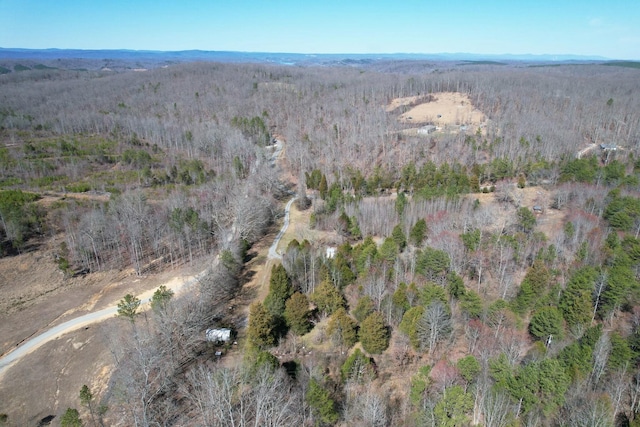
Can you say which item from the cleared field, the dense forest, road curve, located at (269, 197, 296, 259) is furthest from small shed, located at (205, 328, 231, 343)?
the cleared field

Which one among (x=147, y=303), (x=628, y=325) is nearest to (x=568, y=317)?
(x=628, y=325)

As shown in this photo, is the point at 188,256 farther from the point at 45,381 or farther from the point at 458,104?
the point at 458,104

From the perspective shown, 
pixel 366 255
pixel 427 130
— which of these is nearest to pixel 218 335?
pixel 366 255

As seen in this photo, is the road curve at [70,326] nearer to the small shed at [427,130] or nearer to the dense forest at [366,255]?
the dense forest at [366,255]

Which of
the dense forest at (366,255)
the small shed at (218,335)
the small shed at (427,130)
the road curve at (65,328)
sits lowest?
the road curve at (65,328)

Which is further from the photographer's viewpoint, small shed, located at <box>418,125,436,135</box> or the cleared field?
the cleared field

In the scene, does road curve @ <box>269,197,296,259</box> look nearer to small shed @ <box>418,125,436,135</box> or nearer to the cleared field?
small shed @ <box>418,125,436,135</box>

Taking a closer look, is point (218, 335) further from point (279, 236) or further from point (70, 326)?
point (279, 236)

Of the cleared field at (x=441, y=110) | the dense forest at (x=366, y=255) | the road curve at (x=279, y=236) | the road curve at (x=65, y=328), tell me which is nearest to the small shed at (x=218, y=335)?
the dense forest at (x=366, y=255)
